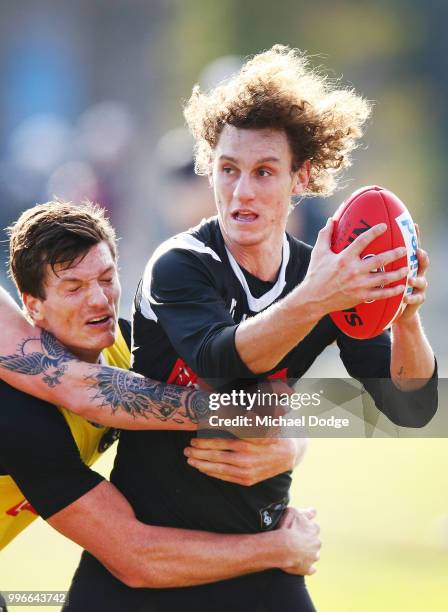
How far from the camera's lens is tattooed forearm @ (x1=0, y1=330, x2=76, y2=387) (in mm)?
3037

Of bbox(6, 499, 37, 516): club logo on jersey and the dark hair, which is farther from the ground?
the dark hair

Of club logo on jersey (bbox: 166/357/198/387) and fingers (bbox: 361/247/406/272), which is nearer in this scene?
fingers (bbox: 361/247/406/272)

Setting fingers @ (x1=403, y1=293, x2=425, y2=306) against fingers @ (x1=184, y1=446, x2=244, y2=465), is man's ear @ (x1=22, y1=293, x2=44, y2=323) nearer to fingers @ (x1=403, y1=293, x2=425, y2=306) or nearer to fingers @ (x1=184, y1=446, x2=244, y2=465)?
fingers @ (x1=184, y1=446, x2=244, y2=465)

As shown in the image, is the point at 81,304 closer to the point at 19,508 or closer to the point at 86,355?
the point at 86,355

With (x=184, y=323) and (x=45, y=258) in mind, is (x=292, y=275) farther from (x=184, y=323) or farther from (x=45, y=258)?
(x=45, y=258)

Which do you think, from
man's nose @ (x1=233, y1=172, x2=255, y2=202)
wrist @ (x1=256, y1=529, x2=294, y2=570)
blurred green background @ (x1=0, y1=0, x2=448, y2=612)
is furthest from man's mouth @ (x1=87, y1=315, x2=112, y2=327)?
blurred green background @ (x1=0, y1=0, x2=448, y2=612)

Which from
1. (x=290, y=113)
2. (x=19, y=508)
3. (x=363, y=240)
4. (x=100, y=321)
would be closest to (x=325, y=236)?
(x=363, y=240)

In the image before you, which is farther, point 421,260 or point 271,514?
point 271,514

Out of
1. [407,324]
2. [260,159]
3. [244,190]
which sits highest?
[260,159]

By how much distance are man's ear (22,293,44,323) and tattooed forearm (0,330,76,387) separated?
4.6 inches

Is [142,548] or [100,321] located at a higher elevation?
[100,321]

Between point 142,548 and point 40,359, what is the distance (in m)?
0.72

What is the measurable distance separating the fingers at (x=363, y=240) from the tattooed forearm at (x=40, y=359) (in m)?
1.22

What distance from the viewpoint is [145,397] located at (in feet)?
9.78
